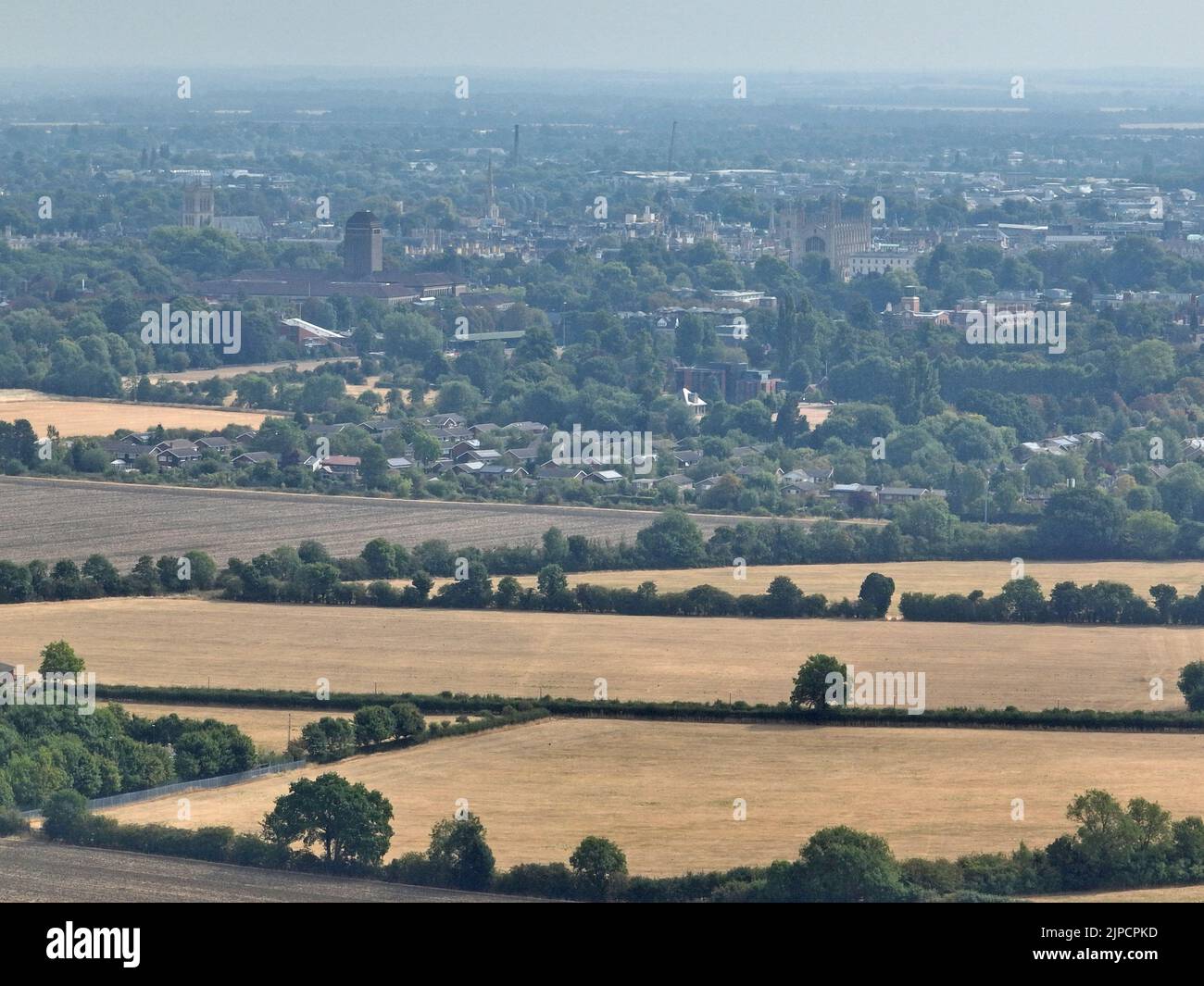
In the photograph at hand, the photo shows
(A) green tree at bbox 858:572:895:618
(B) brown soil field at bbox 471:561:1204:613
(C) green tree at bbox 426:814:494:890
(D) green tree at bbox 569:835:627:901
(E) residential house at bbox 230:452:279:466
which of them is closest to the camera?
(D) green tree at bbox 569:835:627:901

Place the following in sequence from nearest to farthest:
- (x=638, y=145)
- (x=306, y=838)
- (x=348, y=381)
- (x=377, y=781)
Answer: (x=306, y=838) < (x=377, y=781) < (x=348, y=381) < (x=638, y=145)

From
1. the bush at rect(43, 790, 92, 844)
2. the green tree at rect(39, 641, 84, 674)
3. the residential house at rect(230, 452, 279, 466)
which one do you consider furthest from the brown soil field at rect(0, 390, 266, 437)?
the bush at rect(43, 790, 92, 844)

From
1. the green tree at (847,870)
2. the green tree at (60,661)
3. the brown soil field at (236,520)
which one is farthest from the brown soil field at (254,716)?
the brown soil field at (236,520)

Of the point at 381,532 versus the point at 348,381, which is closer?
the point at 381,532

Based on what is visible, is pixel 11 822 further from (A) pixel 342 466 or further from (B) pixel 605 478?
(A) pixel 342 466

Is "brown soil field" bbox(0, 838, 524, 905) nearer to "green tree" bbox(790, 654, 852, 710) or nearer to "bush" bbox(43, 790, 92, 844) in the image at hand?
"bush" bbox(43, 790, 92, 844)
